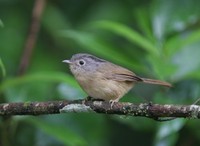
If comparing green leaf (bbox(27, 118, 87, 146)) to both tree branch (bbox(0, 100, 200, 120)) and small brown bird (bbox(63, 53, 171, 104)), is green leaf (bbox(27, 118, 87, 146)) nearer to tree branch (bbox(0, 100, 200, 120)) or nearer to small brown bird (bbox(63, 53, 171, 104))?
Answer: small brown bird (bbox(63, 53, 171, 104))

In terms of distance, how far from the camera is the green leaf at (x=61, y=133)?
4.98 m

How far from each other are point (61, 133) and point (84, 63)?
2.31 feet

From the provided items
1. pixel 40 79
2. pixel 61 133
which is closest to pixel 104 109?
pixel 61 133

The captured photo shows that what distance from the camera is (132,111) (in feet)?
11.9

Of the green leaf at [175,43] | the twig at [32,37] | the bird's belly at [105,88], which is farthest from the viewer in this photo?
the twig at [32,37]

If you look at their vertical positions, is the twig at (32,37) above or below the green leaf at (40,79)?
above

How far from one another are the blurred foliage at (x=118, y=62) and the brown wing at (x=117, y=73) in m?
0.14

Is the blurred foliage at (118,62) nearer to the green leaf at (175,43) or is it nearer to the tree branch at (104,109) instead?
the green leaf at (175,43)

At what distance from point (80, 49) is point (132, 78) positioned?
5.32 feet

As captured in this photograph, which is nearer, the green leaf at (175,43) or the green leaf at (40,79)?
the green leaf at (40,79)

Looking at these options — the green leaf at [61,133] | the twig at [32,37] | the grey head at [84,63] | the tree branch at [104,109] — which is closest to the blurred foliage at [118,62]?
the green leaf at [61,133]

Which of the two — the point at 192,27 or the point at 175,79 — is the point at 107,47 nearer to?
the point at 175,79

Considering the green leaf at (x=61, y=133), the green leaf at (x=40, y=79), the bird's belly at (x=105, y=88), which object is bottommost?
the green leaf at (x=61, y=133)

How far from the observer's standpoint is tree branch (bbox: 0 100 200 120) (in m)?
3.42
